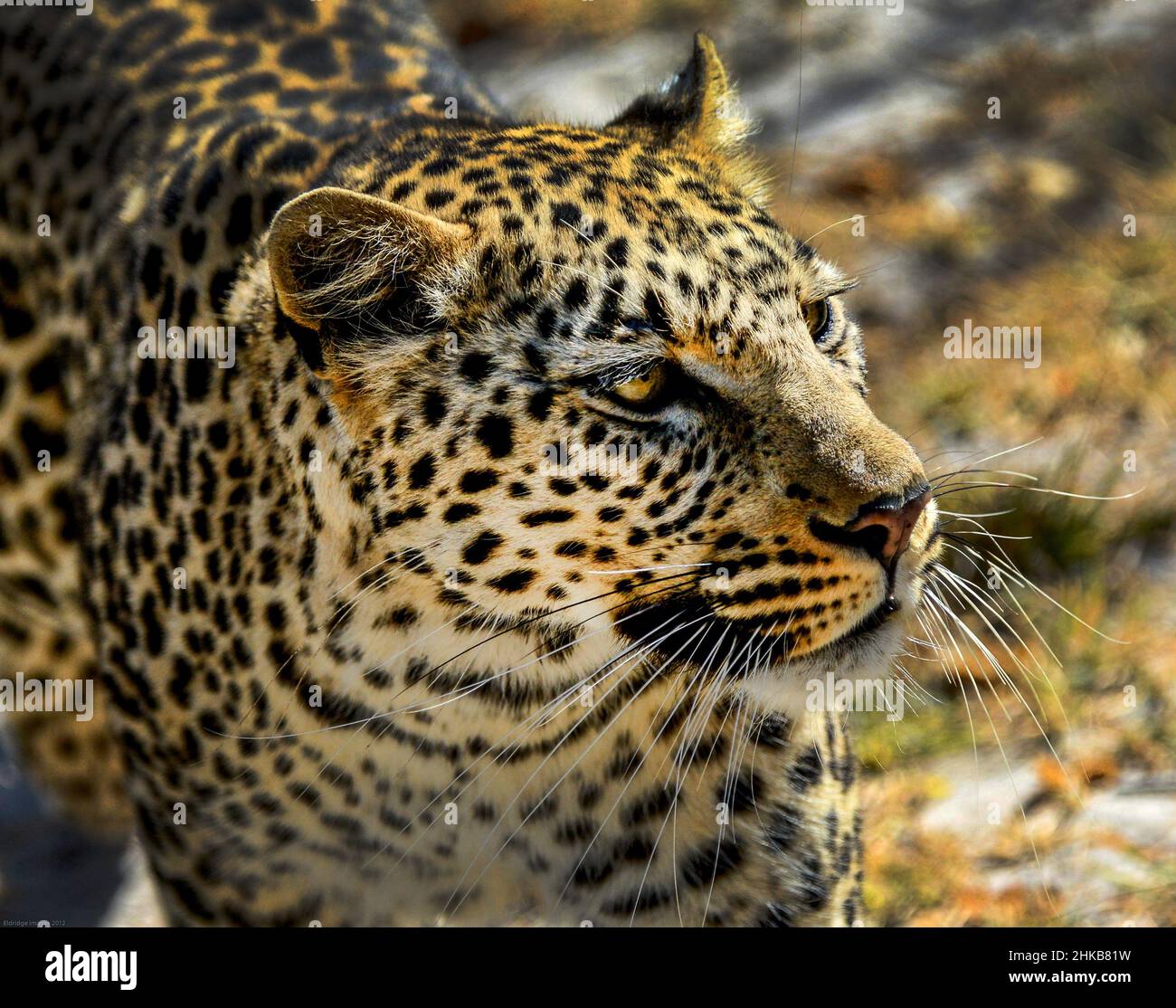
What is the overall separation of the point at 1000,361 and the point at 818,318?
15.0ft

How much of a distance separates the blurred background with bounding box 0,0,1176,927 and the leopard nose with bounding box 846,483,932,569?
1.36 ft

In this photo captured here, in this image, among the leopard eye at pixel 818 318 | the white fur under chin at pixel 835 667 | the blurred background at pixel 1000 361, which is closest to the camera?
the white fur under chin at pixel 835 667

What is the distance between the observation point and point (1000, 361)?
8484 millimetres

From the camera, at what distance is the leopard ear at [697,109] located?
15.5ft

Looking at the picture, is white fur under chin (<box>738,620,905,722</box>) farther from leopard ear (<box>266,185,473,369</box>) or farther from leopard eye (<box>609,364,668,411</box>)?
leopard ear (<box>266,185,473,369</box>)

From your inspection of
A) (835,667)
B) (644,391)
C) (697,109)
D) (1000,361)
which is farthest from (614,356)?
(1000,361)

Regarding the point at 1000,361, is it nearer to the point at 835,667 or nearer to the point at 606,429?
the point at 835,667

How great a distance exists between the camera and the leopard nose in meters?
3.67

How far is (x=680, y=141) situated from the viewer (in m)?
4.67

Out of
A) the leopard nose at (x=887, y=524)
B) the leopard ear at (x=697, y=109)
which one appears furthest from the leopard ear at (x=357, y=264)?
the leopard nose at (x=887, y=524)

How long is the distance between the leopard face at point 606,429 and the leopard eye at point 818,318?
0.44 ft

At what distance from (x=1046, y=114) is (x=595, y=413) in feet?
24.9

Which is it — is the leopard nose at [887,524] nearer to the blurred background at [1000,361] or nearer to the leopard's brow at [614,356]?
the blurred background at [1000,361]

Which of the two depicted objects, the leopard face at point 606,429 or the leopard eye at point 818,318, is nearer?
the leopard face at point 606,429
